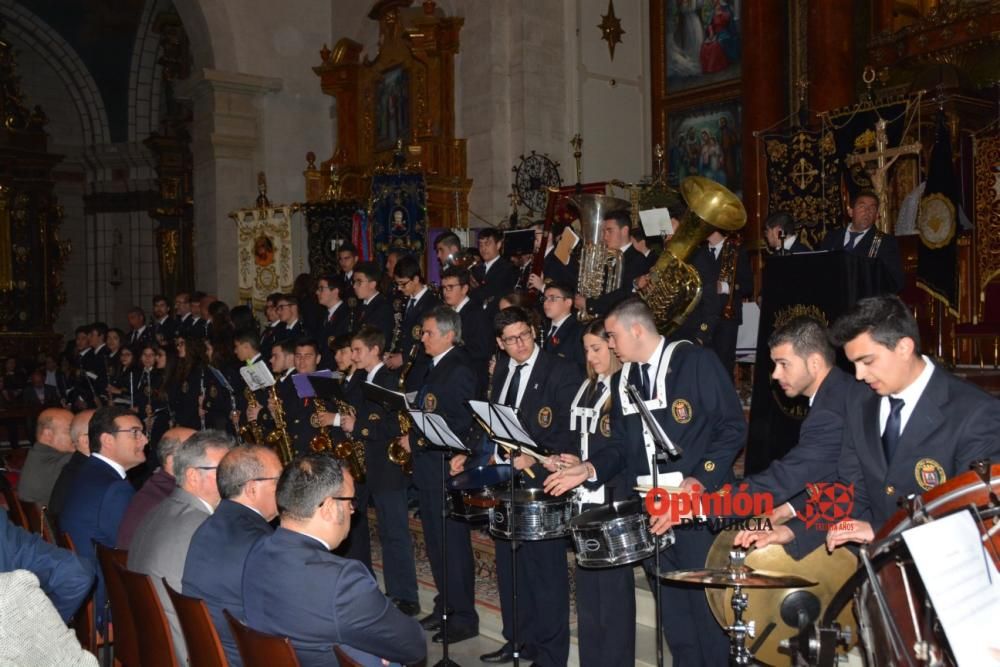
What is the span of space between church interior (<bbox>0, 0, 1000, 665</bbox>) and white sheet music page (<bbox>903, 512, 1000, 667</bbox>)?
343 cm

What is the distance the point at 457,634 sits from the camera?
20.5ft

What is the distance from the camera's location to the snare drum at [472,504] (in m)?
4.99

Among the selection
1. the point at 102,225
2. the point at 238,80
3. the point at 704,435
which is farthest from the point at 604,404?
the point at 102,225

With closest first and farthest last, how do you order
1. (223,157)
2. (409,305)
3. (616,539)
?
(616,539) → (409,305) → (223,157)

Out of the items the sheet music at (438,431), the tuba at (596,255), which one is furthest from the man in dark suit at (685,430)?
the tuba at (596,255)

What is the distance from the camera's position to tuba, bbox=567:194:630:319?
7734mm

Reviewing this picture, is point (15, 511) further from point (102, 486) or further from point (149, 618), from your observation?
point (149, 618)

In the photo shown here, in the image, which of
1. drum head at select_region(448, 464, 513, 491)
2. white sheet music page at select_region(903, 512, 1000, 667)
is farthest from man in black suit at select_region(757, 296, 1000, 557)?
drum head at select_region(448, 464, 513, 491)

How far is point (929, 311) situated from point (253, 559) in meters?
9.56

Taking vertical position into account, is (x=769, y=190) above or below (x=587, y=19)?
below

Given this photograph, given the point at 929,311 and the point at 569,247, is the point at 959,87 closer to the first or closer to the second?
the point at 929,311

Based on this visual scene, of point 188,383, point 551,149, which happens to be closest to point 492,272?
point 188,383

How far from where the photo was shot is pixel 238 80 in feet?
54.6

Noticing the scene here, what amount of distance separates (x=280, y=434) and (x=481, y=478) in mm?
3050
